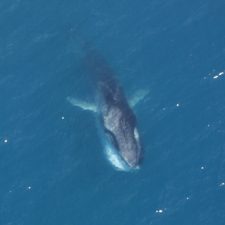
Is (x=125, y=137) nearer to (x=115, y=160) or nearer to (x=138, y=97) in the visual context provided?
(x=115, y=160)

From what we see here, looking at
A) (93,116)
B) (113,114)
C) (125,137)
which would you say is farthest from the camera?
(93,116)

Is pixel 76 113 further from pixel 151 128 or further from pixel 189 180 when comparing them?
pixel 189 180

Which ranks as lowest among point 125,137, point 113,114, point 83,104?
point 125,137

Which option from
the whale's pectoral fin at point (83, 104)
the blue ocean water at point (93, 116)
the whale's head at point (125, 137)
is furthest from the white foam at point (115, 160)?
the whale's pectoral fin at point (83, 104)

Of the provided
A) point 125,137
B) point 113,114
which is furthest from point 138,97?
point 125,137

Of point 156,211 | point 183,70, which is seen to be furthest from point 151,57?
point 156,211

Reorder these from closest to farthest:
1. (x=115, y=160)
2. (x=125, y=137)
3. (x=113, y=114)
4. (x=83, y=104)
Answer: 1. (x=125, y=137)
2. (x=115, y=160)
3. (x=113, y=114)
4. (x=83, y=104)

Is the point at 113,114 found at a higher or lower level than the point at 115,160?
higher

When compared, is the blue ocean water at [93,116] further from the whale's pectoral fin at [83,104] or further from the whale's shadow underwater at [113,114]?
the whale's shadow underwater at [113,114]
